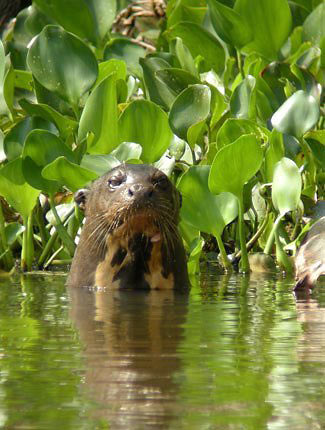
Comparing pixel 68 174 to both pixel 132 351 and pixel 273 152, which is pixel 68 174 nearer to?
pixel 273 152

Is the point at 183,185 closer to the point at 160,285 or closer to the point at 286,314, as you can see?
the point at 160,285

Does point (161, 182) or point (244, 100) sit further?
point (244, 100)

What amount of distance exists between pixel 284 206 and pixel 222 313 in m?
1.79

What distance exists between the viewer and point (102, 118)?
718 cm

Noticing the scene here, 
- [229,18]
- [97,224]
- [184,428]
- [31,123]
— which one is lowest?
[184,428]

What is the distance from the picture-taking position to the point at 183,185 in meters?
7.00

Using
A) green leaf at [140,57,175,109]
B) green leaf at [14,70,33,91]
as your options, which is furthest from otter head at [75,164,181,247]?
green leaf at [14,70,33,91]

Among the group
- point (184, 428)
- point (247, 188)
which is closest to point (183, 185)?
point (247, 188)

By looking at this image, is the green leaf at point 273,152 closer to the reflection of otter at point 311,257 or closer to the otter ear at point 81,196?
the reflection of otter at point 311,257

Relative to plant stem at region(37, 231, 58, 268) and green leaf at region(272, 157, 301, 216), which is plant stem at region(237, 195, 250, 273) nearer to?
green leaf at region(272, 157, 301, 216)

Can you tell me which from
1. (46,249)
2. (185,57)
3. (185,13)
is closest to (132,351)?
(46,249)

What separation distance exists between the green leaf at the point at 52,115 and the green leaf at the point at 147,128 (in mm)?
457

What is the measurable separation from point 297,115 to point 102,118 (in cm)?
109

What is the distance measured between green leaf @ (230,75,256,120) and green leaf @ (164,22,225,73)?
118cm
